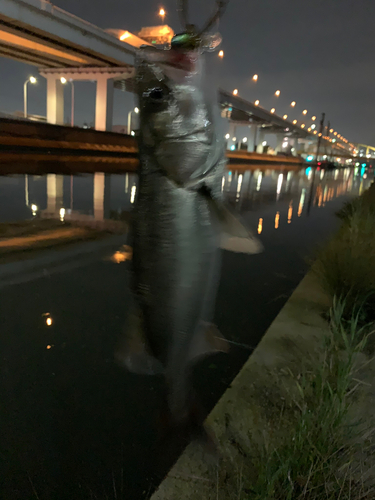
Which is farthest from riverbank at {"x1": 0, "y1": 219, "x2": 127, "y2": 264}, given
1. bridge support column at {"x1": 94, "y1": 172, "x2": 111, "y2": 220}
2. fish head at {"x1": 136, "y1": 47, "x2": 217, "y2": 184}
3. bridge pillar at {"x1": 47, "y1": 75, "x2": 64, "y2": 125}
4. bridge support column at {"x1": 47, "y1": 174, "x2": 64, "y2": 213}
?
bridge pillar at {"x1": 47, "y1": 75, "x2": 64, "y2": 125}

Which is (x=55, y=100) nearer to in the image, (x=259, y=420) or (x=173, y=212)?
(x=173, y=212)

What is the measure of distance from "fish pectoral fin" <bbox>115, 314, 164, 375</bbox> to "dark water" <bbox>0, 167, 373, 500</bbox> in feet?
1.96

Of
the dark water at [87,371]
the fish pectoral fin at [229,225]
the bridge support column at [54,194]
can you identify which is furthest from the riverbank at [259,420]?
the bridge support column at [54,194]

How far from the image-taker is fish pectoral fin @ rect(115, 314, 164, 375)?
5.84 ft

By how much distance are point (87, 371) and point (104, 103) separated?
35.6m

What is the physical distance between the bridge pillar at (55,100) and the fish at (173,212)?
39683 mm

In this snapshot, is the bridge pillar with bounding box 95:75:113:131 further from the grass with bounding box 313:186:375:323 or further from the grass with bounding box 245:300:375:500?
the grass with bounding box 245:300:375:500

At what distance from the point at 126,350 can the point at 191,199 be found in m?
0.89

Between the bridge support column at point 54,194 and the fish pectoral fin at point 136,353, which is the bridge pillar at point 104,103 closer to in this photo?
the bridge support column at point 54,194

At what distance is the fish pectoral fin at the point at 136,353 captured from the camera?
178 cm

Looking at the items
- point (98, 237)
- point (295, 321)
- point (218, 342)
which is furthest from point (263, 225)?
point (218, 342)

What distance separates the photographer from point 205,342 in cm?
200

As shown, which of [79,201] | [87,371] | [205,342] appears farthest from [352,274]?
[79,201]

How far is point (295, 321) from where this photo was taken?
135 inches
